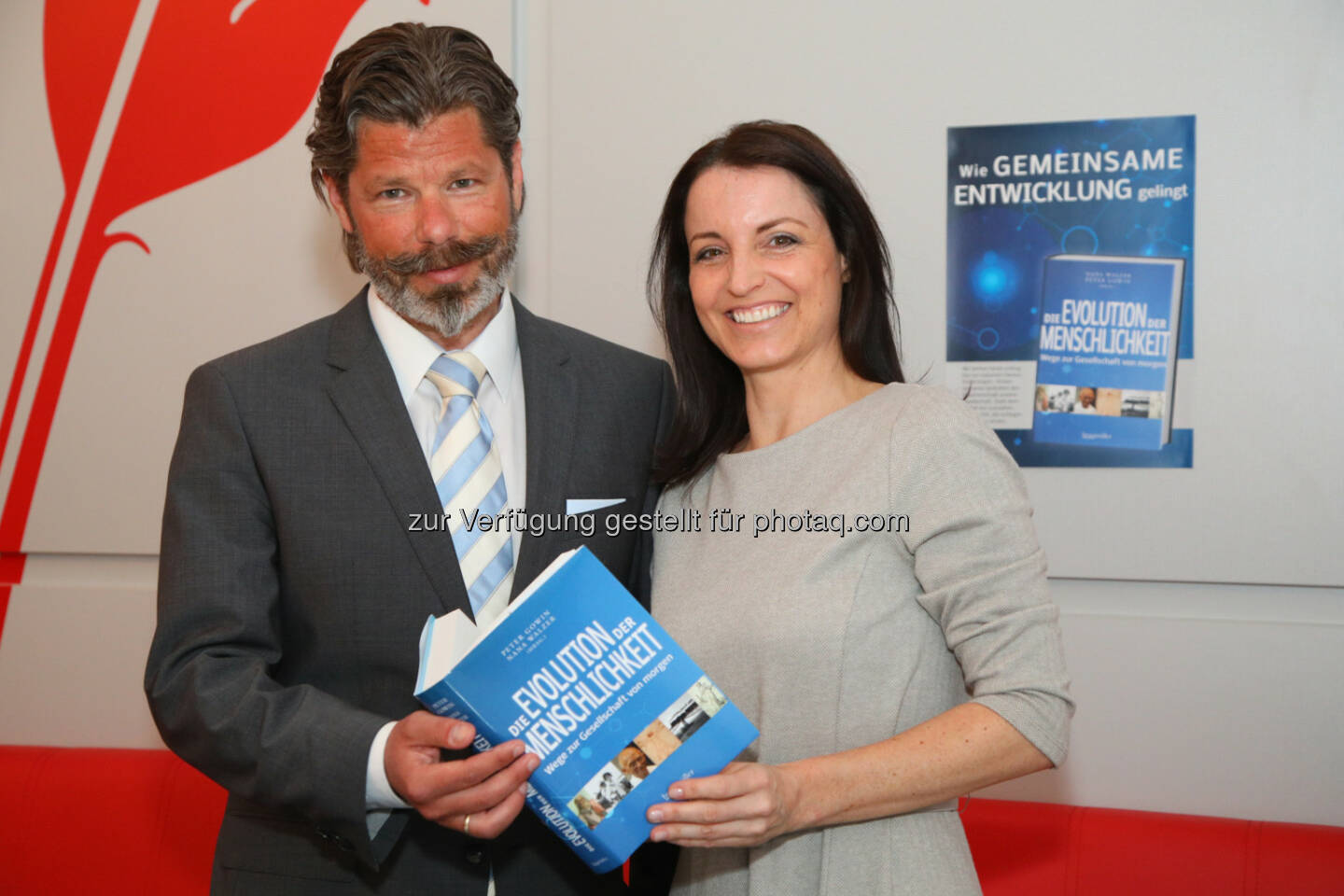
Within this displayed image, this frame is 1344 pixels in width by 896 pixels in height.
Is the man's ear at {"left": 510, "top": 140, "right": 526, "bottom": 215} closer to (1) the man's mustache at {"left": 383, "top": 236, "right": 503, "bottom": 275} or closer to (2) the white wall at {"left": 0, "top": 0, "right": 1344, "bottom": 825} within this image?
(1) the man's mustache at {"left": 383, "top": 236, "right": 503, "bottom": 275}

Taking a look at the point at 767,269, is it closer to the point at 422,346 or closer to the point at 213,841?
the point at 422,346

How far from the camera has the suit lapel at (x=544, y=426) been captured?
5.59 ft

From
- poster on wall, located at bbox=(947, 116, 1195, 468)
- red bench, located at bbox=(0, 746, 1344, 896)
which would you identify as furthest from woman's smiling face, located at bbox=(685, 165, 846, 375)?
red bench, located at bbox=(0, 746, 1344, 896)

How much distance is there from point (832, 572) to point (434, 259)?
78 centimetres

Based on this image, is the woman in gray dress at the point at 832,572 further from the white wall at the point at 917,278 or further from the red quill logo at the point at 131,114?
the red quill logo at the point at 131,114

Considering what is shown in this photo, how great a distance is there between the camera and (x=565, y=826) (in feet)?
4.53

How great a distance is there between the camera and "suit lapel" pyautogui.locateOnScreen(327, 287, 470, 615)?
1.64 meters

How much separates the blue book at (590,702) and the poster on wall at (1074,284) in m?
1.24

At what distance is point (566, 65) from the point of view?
2658 mm

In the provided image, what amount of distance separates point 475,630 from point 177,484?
568mm

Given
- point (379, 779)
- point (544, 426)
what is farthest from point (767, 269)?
point (379, 779)

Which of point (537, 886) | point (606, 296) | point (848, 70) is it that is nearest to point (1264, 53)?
point (848, 70)

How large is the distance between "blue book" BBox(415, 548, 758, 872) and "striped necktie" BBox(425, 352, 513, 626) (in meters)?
0.31

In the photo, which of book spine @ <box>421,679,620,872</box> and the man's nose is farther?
the man's nose
